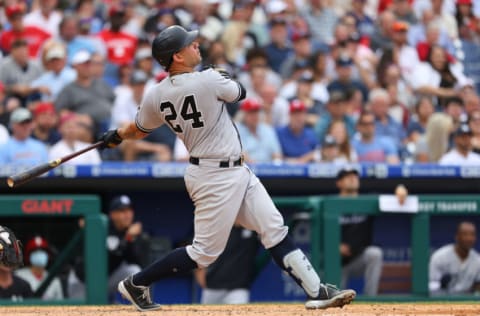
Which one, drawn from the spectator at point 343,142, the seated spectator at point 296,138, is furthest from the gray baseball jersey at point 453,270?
the seated spectator at point 296,138

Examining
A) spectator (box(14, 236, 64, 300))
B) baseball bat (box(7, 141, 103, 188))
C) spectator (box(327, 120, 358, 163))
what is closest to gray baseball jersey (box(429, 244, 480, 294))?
spectator (box(327, 120, 358, 163))

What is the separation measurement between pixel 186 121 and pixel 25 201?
8.96 ft

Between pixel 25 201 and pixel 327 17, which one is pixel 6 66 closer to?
pixel 25 201

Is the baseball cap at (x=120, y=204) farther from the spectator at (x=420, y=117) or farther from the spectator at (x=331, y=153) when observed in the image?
the spectator at (x=420, y=117)

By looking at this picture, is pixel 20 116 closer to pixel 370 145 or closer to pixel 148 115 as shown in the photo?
pixel 370 145

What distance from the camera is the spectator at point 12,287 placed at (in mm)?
8148

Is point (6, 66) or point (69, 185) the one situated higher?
point (6, 66)

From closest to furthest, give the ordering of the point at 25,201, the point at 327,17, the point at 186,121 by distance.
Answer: the point at 186,121, the point at 25,201, the point at 327,17

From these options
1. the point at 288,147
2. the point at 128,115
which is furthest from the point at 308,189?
the point at 128,115

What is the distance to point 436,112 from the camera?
37.4 feet

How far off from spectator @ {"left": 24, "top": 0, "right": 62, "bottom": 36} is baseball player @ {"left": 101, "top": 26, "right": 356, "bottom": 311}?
5601mm

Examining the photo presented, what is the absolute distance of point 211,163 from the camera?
5.91 meters

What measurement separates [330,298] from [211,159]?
0.99m

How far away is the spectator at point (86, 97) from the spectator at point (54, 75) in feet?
0.56
